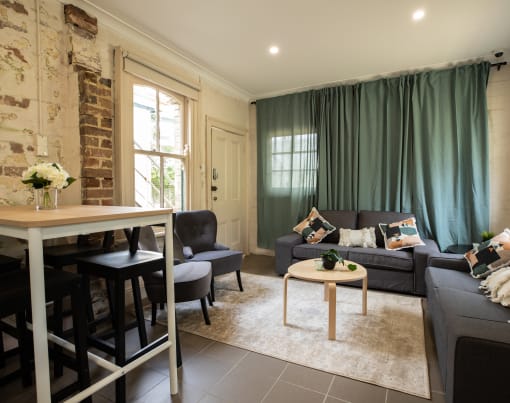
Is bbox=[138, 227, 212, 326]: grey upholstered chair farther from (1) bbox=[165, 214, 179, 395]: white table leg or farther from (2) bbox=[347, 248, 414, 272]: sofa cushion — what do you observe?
(2) bbox=[347, 248, 414, 272]: sofa cushion

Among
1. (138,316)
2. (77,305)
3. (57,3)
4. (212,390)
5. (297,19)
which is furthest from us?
(297,19)

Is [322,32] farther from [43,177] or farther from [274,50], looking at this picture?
[43,177]

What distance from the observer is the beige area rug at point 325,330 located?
73.4 inches

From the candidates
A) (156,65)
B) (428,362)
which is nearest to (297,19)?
(156,65)

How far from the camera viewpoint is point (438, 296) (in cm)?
199

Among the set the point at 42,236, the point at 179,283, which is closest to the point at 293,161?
the point at 179,283

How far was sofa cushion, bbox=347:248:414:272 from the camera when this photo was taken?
313 cm

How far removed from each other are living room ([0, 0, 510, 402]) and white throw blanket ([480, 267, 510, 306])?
727 millimetres

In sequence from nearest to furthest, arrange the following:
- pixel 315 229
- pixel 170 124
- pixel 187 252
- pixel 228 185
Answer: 1. pixel 187 252
2. pixel 170 124
3. pixel 315 229
4. pixel 228 185

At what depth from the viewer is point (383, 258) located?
127 inches

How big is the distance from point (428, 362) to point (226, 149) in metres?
3.52

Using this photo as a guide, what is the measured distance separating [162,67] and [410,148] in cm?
320

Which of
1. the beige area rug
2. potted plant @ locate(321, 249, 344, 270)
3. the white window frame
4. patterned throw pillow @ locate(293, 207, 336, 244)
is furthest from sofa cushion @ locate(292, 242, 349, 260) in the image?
the white window frame

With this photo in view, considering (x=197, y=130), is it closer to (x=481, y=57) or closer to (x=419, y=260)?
(x=419, y=260)
